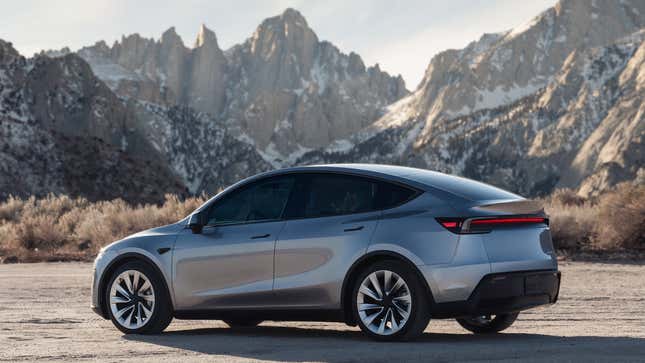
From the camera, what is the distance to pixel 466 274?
25.2 ft

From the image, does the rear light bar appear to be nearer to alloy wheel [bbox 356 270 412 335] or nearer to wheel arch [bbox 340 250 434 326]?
wheel arch [bbox 340 250 434 326]

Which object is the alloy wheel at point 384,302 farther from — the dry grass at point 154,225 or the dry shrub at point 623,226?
the dry shrub at point 623,226

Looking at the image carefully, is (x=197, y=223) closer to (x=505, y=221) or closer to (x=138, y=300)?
(x=138, y=300)

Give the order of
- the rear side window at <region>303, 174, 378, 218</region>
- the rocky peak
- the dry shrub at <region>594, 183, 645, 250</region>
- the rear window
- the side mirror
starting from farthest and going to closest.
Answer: the rocky peak < the dry shrub at <region>594, 183, 645, 250</region> < the side mirror < the rear side window at <region>303, 174, 378, 218</region> < the rear window

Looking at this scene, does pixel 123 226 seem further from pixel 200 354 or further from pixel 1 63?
pixel 1 63

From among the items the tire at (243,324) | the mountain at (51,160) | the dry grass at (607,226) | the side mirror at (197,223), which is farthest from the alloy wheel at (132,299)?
the mountain at (51,160)

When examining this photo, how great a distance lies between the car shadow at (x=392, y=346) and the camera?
23.6ft

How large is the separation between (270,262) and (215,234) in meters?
0.74

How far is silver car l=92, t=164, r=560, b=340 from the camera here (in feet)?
25.5

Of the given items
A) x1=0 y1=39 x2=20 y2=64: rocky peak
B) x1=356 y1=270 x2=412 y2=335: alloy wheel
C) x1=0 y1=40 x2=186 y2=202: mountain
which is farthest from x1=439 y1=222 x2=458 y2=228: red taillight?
x1=0 y1=39 x2=20 y2=64: rocky peak

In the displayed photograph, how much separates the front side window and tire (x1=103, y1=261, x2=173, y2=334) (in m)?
0.86

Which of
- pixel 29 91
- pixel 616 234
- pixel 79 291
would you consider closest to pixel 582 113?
pixel 29 91

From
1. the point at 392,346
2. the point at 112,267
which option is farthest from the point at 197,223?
the point at 392,346

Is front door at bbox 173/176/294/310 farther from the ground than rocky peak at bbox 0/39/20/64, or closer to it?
closer to it
